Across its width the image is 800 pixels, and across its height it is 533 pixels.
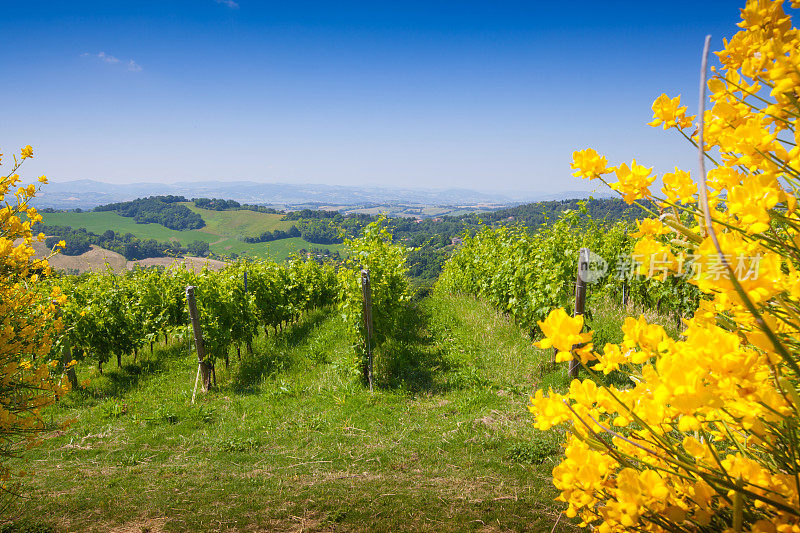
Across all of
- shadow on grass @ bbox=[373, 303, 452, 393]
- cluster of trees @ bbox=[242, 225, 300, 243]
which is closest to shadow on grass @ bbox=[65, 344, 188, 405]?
shadow on grass @ bbox=[373, 303, 452, 393]

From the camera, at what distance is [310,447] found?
420cm

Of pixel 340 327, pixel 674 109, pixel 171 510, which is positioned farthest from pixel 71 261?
pixel 674 109

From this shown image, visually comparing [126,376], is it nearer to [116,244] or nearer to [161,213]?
[116,244]

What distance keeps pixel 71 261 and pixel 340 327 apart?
5538 centimetres

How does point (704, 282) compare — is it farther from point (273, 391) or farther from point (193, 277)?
point (193, 277)

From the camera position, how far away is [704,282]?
656 mm

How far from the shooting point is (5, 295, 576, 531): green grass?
2861 millimetres

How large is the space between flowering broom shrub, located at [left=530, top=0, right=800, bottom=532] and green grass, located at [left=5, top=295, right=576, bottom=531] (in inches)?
82.1

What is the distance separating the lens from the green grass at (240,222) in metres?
76.9

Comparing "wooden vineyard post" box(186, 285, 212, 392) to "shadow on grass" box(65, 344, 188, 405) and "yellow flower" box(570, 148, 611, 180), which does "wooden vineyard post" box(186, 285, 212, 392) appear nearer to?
"shadow on grass" box(65, 344, 188, 405)

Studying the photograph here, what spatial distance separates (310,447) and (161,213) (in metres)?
93.9

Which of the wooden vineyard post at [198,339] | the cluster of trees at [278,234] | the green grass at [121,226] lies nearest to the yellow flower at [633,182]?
the wooden vineyard post at [198,339]

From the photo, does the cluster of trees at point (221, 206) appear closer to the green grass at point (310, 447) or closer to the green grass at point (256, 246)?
the green grass at point (256, 246)

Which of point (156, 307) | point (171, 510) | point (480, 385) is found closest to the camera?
point (171, 510)
